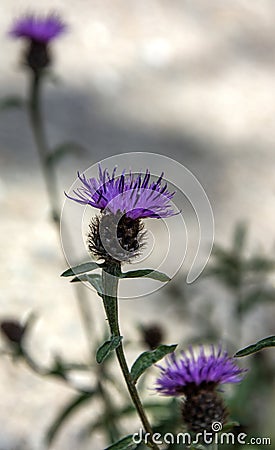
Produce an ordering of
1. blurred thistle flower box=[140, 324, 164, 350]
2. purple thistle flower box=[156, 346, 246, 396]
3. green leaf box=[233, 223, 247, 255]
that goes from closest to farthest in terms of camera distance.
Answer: purple thistle flower box=[156, 346, 246, 396] < blurred thistle flower box=[140, 324, 164, 350] < green leaf box=[233, 223, 247, 255]

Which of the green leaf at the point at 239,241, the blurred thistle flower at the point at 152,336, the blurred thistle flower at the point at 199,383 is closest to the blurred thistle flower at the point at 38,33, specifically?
the green leaf at the point at 239,241

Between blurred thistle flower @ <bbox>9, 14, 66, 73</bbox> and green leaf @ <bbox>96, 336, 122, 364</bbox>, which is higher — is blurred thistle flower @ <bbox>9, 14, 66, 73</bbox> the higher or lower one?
the higher one

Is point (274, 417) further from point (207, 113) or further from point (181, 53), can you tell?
point (181, 53)

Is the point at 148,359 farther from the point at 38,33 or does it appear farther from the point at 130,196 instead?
the point at 38,33

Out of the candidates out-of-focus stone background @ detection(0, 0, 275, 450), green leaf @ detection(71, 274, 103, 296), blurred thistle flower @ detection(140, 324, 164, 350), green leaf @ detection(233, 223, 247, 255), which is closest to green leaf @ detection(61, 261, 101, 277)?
green leaf @ detection(71, 274, 103, 296)

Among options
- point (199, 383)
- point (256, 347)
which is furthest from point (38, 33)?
point (256, 347)

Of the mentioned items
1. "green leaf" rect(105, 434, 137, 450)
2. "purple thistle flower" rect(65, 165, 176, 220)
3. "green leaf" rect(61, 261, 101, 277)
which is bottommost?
"green leaf" rect(105, 434, 137, 450)

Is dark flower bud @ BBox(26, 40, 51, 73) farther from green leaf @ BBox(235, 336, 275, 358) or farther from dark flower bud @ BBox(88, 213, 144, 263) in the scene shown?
green leaf @ BBox(235, 336, 275, 358)
